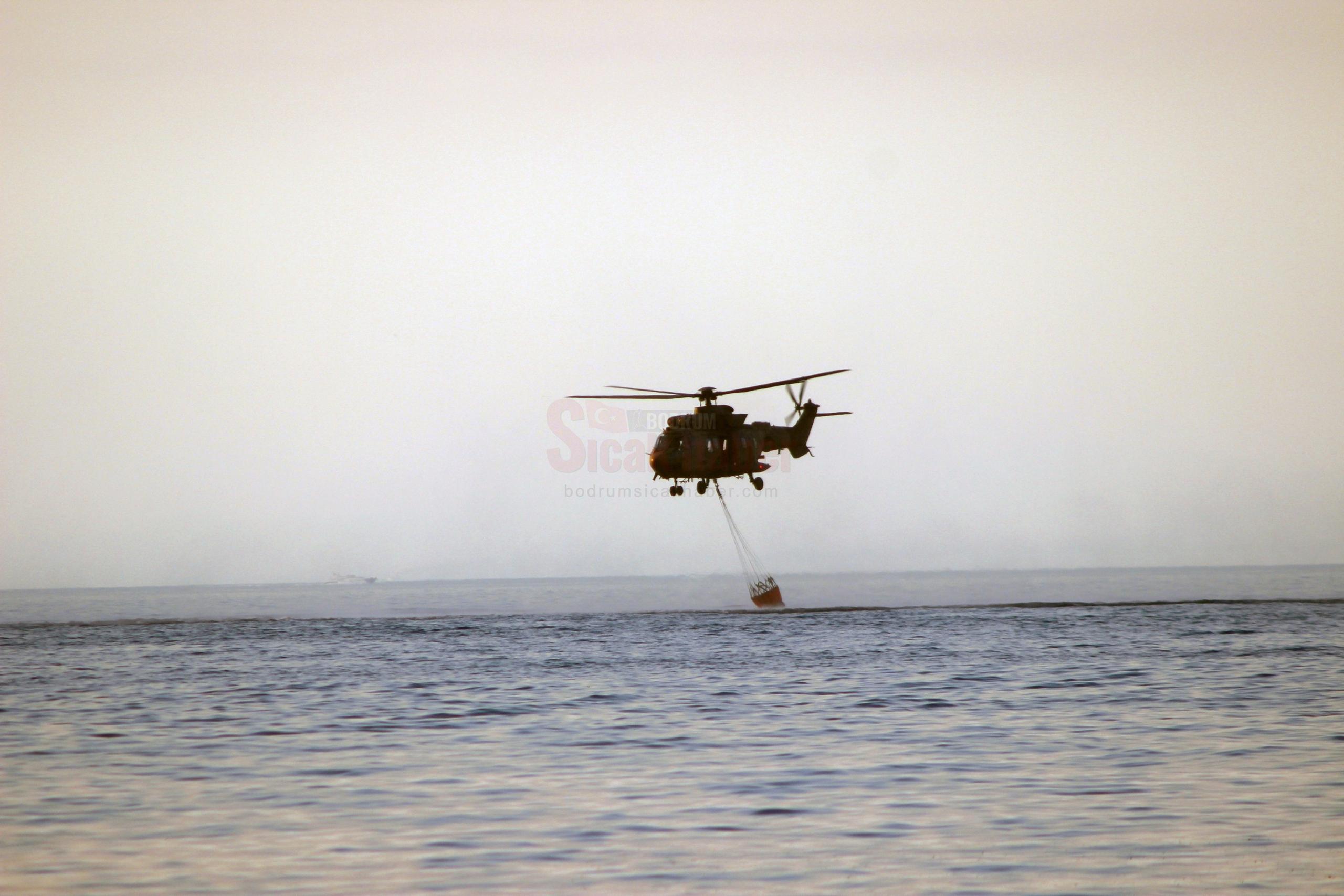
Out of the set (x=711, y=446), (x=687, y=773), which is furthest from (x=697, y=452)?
(x=687, y=773)

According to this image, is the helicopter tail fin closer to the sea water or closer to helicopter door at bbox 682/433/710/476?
helicopter door at bbox 682/433/710/476

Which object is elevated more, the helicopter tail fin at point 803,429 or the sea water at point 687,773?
the helicopter tail fin at point 803,429

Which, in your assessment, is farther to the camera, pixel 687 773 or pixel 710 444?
pixel 710 444

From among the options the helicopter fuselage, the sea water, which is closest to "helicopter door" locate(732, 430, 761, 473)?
the helicopter fuselage

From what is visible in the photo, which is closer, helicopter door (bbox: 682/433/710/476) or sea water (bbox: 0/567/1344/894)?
sea water (bbox: 0/567/1344/894)

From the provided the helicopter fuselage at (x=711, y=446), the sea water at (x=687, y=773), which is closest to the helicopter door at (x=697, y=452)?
the helicopter fuselage at (x=711, y=446)

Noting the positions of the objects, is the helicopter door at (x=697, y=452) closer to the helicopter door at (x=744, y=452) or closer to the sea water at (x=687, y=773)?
the helicopter door at (x=744, y=452)

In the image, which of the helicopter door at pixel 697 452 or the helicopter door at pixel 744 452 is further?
the helicopter door at pixel 744 452

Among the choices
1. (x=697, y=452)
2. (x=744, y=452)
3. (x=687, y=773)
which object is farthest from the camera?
(x=744, y=452)

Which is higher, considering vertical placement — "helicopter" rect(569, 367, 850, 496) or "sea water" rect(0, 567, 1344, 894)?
"helicopter" rect(569, 367, 850, 496)

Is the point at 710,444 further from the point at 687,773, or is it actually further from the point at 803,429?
the point at 687,773

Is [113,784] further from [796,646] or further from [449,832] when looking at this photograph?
[796,646]

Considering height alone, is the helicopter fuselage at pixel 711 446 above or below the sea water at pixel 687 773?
above

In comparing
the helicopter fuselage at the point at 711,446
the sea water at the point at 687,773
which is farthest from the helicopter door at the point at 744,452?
the sea water at the point at 687,773
